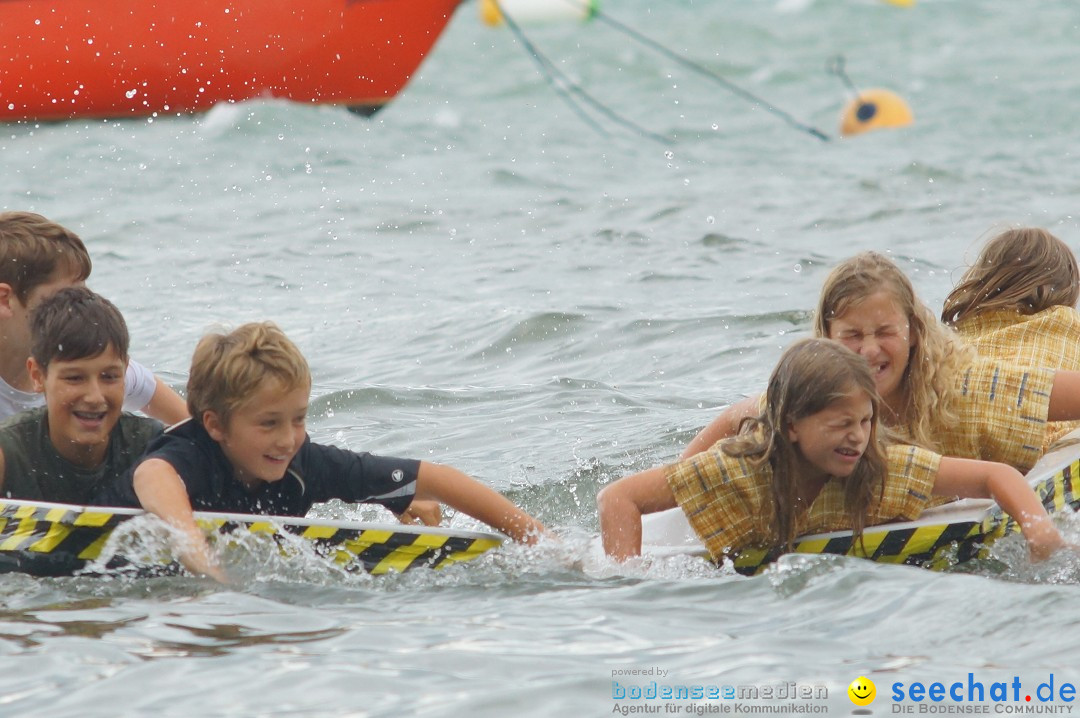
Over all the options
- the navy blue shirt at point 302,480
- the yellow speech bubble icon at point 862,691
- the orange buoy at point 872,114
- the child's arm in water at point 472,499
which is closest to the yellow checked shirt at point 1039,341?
the child's arm in water at point 472,499

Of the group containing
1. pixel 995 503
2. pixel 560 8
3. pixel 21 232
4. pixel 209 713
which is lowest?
pixel 209 713

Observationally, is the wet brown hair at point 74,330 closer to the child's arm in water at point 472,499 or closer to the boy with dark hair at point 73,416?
the boy with dark hair at point 73,416

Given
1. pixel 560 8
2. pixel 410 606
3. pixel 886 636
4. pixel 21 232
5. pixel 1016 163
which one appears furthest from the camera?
pixel 560 8

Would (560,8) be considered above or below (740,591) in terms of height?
above

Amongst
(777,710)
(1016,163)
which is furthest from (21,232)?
(1016,163)

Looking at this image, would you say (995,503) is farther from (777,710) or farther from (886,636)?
(777,710)

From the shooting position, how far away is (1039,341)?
4758mm

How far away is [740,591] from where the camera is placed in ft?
13.0

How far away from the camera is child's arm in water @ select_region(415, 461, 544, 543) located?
4.18m

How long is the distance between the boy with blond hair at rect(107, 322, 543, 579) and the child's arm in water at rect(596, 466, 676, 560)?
0.71 ft

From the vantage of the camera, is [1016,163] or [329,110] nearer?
[1016,163]

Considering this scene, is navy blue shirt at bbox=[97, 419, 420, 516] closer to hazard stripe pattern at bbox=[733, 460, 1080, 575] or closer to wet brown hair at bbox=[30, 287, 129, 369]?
wet brown hair at bbox=[30, 287, 129, 369]

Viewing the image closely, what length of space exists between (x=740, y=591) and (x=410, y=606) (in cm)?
84

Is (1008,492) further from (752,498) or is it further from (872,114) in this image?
(872,114)
